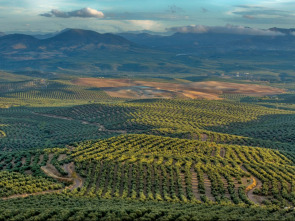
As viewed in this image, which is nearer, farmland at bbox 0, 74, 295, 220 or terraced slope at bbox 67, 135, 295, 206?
farmland at bbox 0, 74, 295, 220

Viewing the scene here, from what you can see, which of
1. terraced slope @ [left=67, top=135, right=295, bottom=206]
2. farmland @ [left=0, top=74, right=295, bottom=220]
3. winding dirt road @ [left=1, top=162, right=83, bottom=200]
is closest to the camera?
farmland @ [left=0, top=74, right=295, bottom=220]

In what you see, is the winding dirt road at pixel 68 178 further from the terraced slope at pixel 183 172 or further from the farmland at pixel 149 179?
the terraced slope at pixel 183 172

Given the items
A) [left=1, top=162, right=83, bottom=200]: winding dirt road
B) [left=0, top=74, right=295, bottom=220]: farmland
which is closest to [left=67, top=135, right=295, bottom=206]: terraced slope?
[left=0, top=74, right=295, bottom=220]: farmland

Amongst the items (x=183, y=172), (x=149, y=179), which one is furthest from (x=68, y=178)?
(x=183, y=172)

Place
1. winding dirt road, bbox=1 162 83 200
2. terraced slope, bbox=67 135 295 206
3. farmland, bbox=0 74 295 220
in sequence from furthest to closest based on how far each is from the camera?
terraced slope, bbox=67 135 295 206
winding dirt road, bbox=1 162 83 200
farmland, bbox=0 74 295 220

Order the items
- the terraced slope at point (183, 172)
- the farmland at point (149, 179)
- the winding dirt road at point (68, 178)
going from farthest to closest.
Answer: the terraced slope at point (183, 172) < the winding dirt road at point (68, 178) < the farmland at point (149, 179)

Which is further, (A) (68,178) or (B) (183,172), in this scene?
(B) (183,172)

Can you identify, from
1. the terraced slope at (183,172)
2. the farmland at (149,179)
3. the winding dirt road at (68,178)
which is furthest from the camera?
the terraced slope at (183,172)

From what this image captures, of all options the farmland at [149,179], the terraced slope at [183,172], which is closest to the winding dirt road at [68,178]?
the farmland at [149,179]

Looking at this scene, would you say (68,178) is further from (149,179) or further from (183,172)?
(183,172)

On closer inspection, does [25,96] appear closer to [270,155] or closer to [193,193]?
[270,155]

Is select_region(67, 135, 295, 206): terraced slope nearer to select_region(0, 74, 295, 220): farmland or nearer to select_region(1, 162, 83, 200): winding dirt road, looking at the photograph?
select_region(0, 74, 295, 220): farmland
